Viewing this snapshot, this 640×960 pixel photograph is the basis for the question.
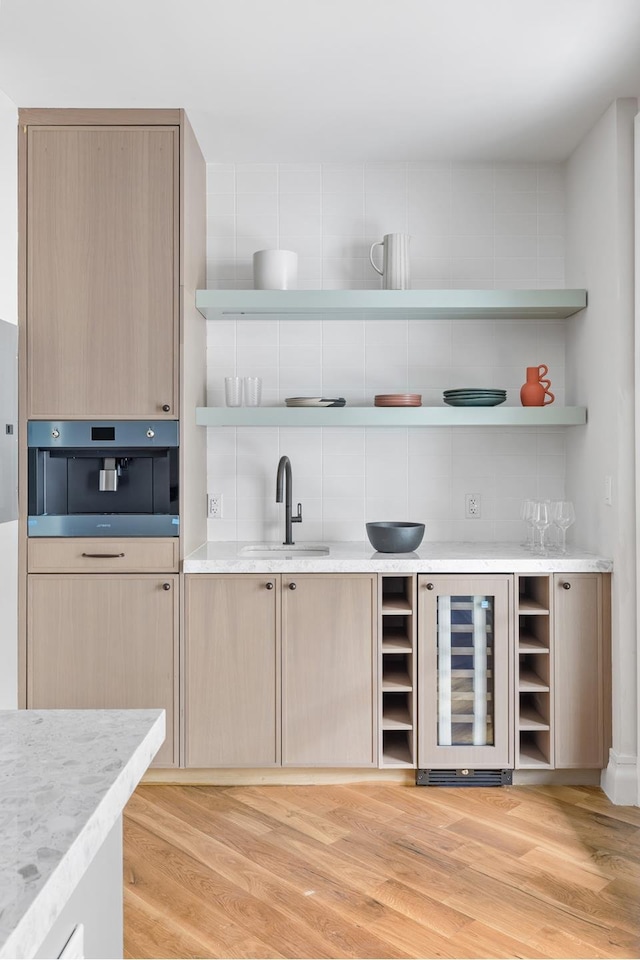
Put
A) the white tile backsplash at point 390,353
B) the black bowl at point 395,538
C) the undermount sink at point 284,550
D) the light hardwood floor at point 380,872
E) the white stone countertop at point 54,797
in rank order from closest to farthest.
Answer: the white stone countertop at point 54,797 < the light hardwood floor at point 380,872 < the black bowl at point 395,538 < the undermount sink at point 284,550 < the white tile backsplash at point 390,353

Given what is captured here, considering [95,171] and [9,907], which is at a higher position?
[95,171]

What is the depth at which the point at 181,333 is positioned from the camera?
9.19ft

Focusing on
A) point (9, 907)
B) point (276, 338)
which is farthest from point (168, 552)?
point (9, 907)

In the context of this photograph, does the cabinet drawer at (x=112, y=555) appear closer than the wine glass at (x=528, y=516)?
Yes

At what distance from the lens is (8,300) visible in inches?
107

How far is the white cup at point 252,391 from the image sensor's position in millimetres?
Answer: 3143

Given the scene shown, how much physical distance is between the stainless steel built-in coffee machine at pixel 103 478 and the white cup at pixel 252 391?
0.44 metres

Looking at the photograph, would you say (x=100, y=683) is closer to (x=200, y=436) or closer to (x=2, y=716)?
(x=200, y=436)

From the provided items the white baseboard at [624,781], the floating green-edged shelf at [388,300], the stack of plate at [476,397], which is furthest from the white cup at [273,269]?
the white baseboard at [624,781]

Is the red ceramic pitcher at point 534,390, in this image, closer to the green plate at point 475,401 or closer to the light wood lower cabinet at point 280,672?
the green plate at point 475,401

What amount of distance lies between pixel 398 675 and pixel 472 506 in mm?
882

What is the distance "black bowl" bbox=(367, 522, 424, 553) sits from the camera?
2.94 metres

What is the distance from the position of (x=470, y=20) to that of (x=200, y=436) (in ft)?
6.14

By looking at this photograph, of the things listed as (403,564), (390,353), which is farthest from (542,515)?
(390,353)
